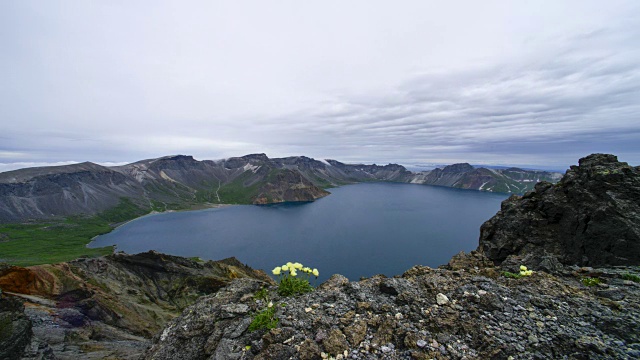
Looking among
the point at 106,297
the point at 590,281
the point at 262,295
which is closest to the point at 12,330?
the point at 262,295

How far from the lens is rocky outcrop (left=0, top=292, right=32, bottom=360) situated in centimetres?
1451

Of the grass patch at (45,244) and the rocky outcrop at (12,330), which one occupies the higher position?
the rocky outcrop at (12,330)

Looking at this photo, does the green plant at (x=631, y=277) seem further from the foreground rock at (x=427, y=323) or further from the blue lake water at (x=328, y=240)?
the blue lake water at (x=328, y=240)

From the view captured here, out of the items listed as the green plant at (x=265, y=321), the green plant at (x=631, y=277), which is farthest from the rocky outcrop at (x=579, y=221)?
the green plant at (x=265, y=321)

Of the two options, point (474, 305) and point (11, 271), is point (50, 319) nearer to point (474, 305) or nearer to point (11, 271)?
point (11, 271)

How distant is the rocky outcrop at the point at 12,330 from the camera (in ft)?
47.6

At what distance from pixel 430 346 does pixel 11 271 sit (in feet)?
154

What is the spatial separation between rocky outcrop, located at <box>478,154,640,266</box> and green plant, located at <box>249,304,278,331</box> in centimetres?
1385

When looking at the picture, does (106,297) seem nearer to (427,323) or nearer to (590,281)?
(427,323)

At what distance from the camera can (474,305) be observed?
8203mm

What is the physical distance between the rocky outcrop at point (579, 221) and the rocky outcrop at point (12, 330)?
94.9ft

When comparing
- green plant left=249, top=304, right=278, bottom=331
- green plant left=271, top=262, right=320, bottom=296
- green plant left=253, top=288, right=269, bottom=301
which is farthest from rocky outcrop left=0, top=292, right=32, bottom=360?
green plant left=271, top=262, right=320, bottom=296

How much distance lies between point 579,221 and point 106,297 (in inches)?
2174

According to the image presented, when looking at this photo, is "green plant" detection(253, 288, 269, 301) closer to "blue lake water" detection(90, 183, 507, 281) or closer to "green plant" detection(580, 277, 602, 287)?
"green plant" detection(580, 277, 602, 287)
